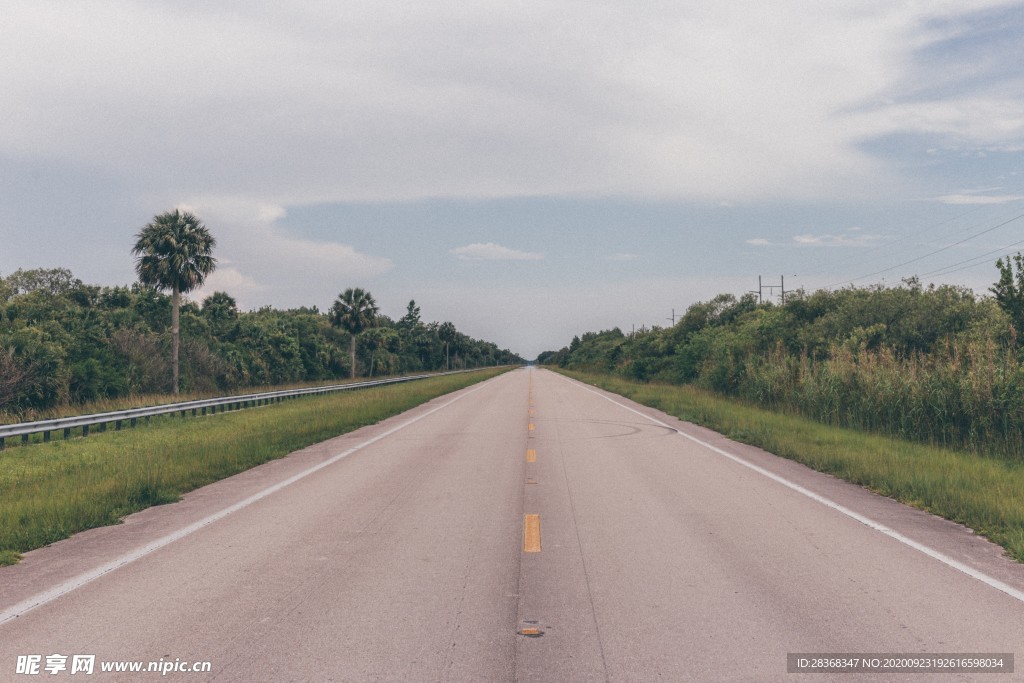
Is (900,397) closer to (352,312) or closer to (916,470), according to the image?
(916,470)

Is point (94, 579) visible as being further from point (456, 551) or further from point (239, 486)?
point (239, 486)

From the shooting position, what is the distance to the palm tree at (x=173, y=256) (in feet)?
134

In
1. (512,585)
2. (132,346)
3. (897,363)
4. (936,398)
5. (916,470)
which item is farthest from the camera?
(132,346)

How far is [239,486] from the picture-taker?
10312mm

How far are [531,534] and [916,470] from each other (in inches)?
268

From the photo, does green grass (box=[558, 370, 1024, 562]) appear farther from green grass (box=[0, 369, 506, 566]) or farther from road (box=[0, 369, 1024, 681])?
green grass (box=[0, 369, 506, 566])

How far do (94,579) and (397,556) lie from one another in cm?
248

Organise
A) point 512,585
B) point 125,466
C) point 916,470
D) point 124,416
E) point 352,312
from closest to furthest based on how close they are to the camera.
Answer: point 512,585, point 916,470, point 125,466, point 124,416, point 352,312

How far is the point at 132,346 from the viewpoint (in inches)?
1495

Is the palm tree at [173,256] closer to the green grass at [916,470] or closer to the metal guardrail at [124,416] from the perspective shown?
the metal guardrail at [124,416]

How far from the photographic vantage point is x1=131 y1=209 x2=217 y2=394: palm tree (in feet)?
134

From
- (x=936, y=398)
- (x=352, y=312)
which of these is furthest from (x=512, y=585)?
(x=352, y=312)

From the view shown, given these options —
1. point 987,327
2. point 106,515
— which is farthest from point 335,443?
point 987,327

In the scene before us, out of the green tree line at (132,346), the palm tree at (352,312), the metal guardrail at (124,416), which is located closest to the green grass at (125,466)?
the metal guardrail at (124,416)
